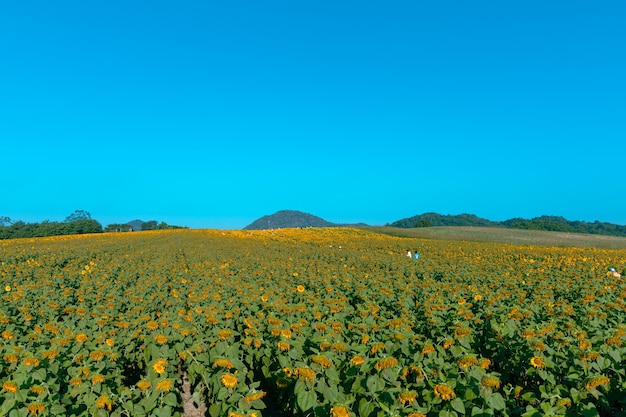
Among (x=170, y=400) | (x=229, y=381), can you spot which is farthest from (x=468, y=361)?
(x=170, y=400)

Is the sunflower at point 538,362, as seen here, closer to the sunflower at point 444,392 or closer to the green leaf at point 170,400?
the sunflower at point 444,392

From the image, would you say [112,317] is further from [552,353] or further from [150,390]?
[552,353]

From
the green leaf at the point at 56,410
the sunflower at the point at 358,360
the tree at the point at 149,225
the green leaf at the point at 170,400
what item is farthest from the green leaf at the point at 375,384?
the tree at the point at 149,225

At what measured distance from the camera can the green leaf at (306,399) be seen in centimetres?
302

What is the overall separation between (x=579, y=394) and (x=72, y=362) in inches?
195

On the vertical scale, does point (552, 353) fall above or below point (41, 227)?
below

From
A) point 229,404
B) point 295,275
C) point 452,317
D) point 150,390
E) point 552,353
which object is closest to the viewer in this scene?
point 229,404

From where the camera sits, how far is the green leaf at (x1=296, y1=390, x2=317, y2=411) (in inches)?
119

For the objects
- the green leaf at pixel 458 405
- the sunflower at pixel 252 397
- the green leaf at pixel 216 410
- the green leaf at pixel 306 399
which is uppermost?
→ the sunflower at pixel 252 397

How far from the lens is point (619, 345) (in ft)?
14.1

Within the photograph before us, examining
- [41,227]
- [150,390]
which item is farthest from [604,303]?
[41,227]

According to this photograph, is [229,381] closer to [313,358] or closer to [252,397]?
[252,397]

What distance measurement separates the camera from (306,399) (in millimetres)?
3086

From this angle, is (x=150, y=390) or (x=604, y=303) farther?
(x=604, y=303)
